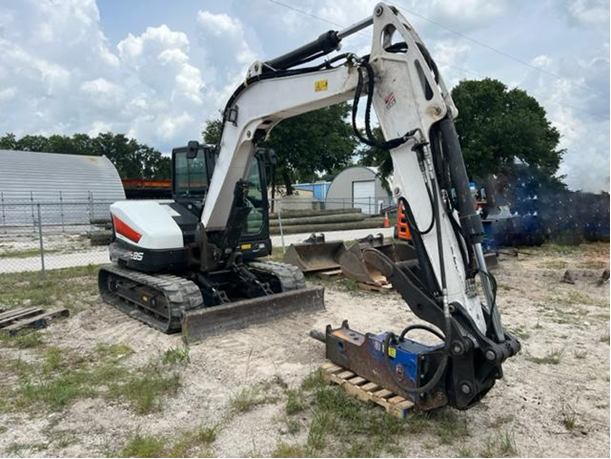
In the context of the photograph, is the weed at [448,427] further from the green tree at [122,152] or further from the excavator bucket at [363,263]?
the green tree at [122,152]

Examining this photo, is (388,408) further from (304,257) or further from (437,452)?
(304,257)

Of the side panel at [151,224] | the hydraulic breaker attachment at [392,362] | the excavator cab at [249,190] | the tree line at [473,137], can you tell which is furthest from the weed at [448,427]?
the tree line at [473,137]

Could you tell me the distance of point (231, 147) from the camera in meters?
5.62

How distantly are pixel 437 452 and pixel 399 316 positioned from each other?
3.41 m

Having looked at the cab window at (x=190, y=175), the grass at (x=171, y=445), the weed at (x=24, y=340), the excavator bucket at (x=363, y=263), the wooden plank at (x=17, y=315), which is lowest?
the grass at (x=171, y=445)

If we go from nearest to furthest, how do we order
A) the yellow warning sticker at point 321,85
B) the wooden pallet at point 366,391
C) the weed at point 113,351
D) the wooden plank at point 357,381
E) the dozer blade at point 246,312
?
1. the wooden pallet at point 366,391
2. the wooden plank at point 357,381
3. the yellow warning sticker at point 321,85
4. the weed at point 113,351
5. the dozer blade at point 246,312

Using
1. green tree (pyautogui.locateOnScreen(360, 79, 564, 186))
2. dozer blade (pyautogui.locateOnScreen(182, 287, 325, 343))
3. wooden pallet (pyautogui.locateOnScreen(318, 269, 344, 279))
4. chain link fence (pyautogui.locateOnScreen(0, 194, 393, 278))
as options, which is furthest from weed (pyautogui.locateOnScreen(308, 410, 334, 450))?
green tree (pyautogui.locateOnScreen(360, 79, 564, 186))

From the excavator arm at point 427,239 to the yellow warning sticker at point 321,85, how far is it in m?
0.26

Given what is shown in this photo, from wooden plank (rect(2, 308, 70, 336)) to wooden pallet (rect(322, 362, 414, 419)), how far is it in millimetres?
3932

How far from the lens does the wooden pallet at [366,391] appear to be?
11.0ft

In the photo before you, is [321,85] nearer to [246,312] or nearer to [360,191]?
[246,312]

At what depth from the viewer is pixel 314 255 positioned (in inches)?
360

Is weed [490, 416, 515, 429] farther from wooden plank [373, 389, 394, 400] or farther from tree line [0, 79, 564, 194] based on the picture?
tree line [0, 79, 564, 194]

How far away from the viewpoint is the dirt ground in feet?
10.0
